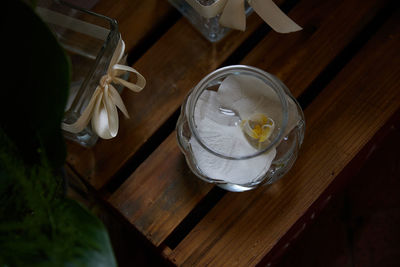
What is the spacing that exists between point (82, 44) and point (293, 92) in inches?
12.3

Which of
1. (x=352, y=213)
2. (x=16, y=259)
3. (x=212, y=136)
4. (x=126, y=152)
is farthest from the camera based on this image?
(x=352, y=213)

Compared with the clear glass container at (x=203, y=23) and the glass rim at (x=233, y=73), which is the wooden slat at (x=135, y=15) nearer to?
the clear glass container at (x=203, y=23)

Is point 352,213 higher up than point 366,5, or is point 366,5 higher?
point 366,5

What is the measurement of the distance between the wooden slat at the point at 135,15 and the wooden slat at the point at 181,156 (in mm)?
150

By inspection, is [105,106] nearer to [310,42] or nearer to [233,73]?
[233,73]

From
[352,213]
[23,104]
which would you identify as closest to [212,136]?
[23,104]

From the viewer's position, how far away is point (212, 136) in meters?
0.60

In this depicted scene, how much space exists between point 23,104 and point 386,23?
1.73 ft

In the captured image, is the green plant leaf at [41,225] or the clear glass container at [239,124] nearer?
the green plant leaf at [41,225]

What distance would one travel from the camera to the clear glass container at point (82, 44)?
621mm

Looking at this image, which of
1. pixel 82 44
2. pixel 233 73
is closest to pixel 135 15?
pixel 82 44

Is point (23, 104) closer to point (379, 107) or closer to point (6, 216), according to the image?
point (6, 216)

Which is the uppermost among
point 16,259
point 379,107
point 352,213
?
point 379,107

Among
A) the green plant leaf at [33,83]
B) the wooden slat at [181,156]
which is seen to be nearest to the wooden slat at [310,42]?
the wooden slat at [181,156]
